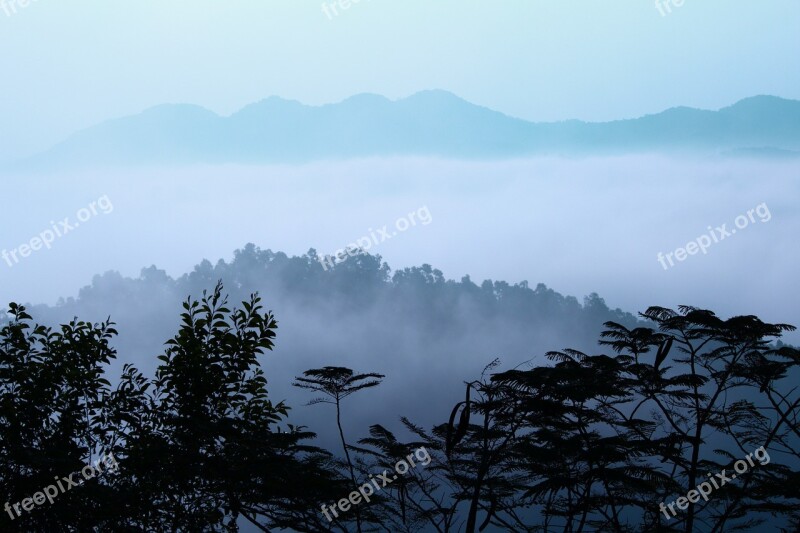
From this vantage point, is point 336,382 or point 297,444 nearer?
point 297,444

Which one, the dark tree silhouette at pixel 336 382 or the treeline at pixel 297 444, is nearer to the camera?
the treeline at pixel 297 444

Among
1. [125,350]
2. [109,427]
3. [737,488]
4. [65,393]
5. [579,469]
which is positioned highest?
[125,350]

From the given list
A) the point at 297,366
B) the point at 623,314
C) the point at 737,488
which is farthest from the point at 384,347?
the point at 737,488

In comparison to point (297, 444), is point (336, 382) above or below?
above

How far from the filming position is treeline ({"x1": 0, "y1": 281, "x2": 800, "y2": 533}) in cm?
609

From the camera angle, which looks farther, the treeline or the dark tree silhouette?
the dark tree silhouette

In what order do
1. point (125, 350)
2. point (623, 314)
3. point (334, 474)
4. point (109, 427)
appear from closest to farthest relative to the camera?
1. point (334, 474)
2. point (109, 427)
3. point (623, 314)
4. point (125, 350)

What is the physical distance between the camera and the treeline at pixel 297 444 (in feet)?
20.0

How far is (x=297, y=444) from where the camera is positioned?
685 centimetres

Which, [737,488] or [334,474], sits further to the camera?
[737,488]

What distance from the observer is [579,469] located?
6.93m

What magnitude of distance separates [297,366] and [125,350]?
28863 millimetres

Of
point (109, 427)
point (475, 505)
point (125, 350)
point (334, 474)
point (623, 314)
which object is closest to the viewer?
point (475, 505)

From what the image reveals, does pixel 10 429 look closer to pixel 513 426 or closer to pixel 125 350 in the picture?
pixel 513 426
